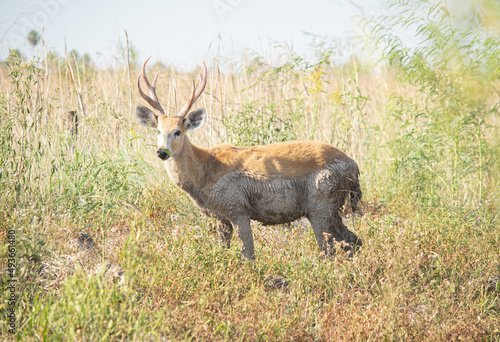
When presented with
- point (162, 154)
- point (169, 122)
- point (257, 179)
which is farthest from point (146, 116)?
point (257, 179)

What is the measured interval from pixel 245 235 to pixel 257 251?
38cm

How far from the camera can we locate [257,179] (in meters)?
5.26

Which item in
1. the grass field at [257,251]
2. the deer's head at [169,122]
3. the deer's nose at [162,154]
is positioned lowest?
the grass field at [257,251]

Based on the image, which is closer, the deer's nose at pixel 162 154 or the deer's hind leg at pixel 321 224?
the deer's nose at pixel 162 154

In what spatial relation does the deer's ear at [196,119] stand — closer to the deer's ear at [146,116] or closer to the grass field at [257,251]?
the deer's ear at [146,116]

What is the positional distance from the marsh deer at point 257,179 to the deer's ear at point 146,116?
11mm

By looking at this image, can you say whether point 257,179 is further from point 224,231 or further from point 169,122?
point 169,122

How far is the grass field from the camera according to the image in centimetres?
328

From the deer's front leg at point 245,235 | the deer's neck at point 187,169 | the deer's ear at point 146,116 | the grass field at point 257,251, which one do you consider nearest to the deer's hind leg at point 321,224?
the grass field at point 257,251

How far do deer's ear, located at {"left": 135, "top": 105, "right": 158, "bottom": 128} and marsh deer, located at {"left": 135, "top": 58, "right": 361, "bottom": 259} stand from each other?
11mm

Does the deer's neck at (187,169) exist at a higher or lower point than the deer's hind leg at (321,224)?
higher

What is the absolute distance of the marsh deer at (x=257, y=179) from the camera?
5.18 m

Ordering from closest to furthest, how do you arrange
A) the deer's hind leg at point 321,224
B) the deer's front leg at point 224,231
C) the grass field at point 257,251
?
the grass field at point 257,251 < the deer's hind leg at point 321,224 < the deer's front leg at point 224,231

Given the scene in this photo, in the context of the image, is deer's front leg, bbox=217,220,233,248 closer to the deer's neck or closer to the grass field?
the grass field
